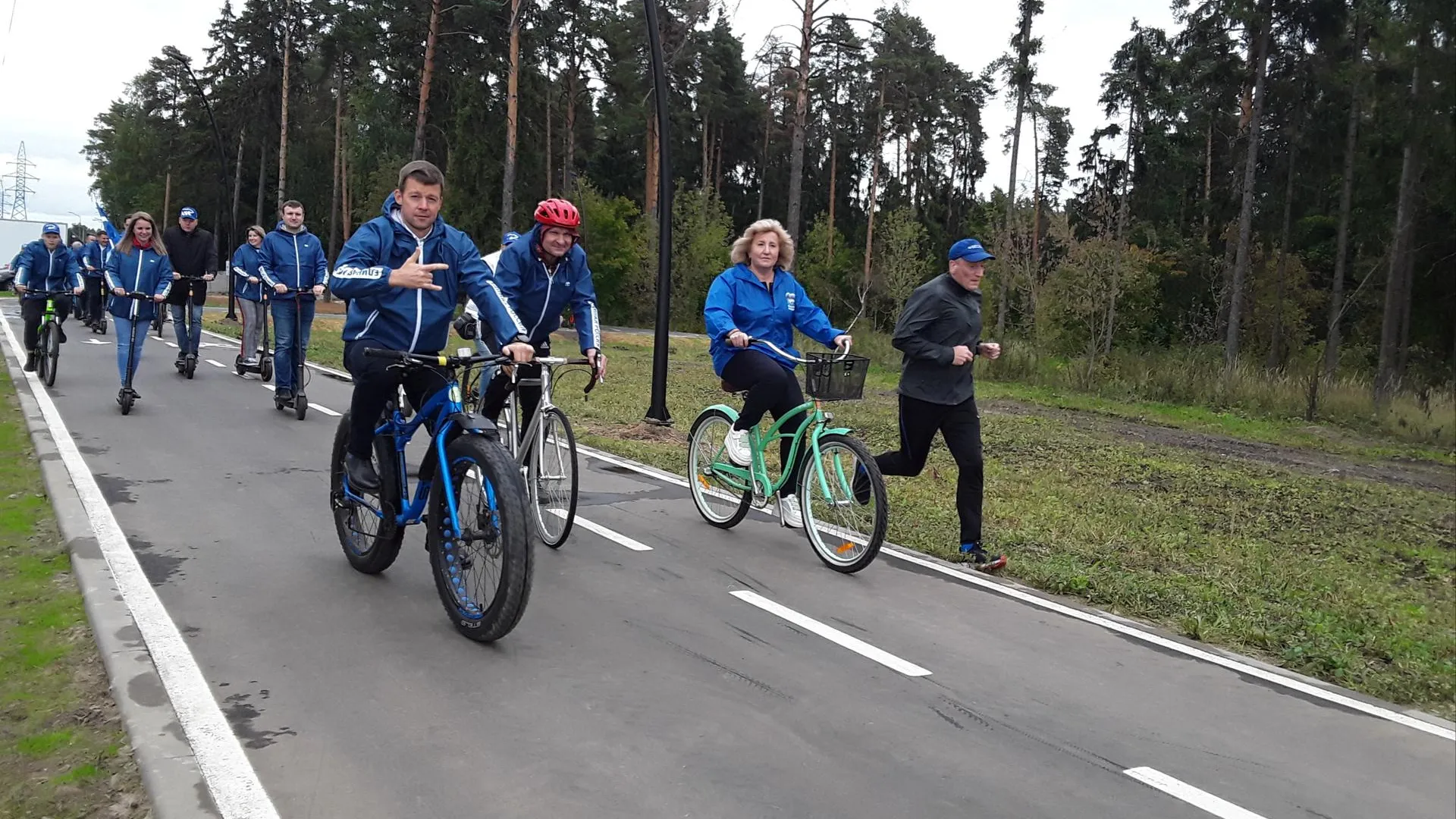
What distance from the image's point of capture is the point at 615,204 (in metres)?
49.2

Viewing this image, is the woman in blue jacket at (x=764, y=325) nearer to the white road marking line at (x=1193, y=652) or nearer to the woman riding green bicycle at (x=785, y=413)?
the woman riding green bicycle at (x=785, y=413)

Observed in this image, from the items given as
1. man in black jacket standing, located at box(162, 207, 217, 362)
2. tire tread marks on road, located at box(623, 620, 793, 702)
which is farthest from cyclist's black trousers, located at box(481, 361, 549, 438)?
man in black jacket standing, located at box(162, 207, 217, 362)

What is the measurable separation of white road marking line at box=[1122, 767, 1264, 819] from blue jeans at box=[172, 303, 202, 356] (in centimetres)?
1333

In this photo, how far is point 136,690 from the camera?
13.0 ft

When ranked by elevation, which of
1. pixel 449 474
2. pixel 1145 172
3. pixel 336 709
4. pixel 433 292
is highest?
pixel 1145 172

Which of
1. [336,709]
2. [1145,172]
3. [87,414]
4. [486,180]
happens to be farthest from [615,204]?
[336,709]

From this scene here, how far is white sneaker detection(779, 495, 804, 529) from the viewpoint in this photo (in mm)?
6887

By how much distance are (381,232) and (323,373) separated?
12387 mm

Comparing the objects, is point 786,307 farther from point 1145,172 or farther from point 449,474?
point 1145,172

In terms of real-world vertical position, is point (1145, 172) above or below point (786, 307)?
above

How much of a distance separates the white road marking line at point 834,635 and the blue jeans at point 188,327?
10.9m

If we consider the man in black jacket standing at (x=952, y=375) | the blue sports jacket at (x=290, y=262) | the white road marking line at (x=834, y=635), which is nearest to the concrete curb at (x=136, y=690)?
the white road marking line at (x=834, y=635)

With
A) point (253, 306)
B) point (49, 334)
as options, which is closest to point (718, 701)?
point (253, 306)

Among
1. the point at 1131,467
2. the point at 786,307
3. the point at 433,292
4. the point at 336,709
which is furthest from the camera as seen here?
the point at 1131,467
